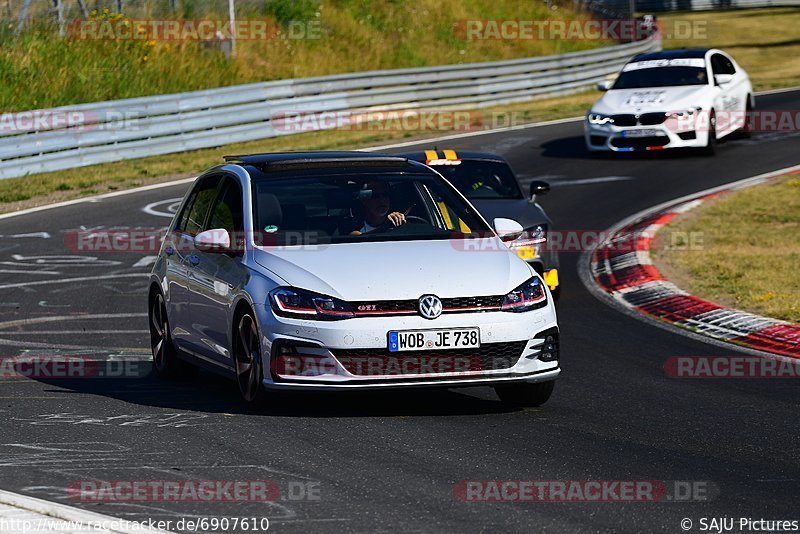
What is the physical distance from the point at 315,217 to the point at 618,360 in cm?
293

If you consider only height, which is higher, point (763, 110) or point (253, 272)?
point (253, 272)

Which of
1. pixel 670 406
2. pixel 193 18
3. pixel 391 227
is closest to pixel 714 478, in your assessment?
pixel 670 406

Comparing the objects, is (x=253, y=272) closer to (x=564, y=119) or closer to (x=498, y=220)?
(x=498, y=220)

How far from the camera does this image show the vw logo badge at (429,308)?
316 inches

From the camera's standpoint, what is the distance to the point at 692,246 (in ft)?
53.5

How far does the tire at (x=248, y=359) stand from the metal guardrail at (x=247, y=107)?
1487 centimetres

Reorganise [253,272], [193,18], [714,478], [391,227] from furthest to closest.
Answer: [193,18] → [391,227] → [253,272] → [714,478]

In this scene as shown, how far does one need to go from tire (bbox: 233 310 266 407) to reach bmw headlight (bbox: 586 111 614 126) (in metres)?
15.9

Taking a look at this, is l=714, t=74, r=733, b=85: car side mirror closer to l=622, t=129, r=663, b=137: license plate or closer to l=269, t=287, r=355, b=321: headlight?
l=622, t=129, r=663, b=137: license plate

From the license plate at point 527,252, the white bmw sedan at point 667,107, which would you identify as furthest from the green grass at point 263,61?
the license plate at point 527,252

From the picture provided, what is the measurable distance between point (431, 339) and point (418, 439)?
60 centimetres

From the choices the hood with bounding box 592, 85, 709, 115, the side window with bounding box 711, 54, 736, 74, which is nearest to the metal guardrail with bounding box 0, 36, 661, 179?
the hood with bounding box 592, 85, 709, 115

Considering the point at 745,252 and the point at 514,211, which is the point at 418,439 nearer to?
the point at 514,211

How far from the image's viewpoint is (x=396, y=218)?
360 inches
